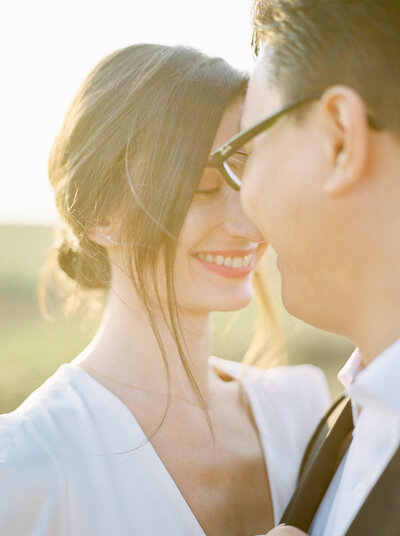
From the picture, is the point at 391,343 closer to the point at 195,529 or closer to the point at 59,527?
the point at 195,529

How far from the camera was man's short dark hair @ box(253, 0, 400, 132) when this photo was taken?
1.38 m

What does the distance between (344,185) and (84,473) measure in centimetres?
126

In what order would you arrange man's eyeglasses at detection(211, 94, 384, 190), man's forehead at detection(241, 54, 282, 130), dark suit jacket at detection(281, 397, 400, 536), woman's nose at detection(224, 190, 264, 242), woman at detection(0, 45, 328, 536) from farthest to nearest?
woman's nose at detection(224, 190, 264, 242) < woman at detection(0, 45, 328, 536) < man's forehead at detection(241, 54, 282, 130) < man's eyeglasses at detection(211, 94, 384, 190) < dark suit jacket at detection(281, 397, 400, 536)

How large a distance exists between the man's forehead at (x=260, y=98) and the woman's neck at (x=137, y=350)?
0.99 m

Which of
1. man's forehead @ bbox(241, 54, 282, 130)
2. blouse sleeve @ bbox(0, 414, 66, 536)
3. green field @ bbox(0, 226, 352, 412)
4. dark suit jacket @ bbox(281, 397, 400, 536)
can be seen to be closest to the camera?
dark suit jacket @ bbox(281, 397, 400, 536)

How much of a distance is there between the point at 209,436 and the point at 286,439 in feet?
1.22

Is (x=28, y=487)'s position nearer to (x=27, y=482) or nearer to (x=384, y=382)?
(x=27, y=482)

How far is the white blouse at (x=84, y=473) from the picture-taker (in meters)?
1.87

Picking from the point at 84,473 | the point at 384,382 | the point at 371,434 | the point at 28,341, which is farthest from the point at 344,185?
the point at 28,341

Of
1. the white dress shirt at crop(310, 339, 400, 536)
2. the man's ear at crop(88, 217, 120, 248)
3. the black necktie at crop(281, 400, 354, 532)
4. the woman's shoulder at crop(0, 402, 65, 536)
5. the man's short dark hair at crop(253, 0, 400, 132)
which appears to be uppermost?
the man's short dark hair at crop(253, 0, 400, 132)

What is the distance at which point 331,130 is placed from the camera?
55.4 inches

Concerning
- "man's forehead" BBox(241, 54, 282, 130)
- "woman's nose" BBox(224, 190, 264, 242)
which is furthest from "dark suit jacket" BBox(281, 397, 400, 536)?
"man's forehead" BBox(241, 54, 282, 130)

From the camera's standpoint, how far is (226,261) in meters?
2.38

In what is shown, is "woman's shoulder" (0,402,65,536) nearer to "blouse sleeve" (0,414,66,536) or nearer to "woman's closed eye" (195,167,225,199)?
"blouse sleeve" (0,414,66,536)
